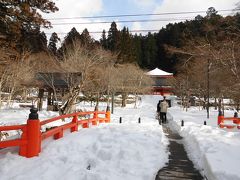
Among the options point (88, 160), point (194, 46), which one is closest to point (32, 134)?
point (88, 160)

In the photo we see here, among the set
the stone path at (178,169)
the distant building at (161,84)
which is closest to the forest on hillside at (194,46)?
the stone path at (178,169)

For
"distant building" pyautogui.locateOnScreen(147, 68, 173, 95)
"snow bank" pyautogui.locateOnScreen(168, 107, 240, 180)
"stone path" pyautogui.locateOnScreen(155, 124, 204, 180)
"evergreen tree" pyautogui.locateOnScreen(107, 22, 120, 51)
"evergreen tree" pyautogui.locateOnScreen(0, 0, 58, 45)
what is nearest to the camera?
"snow bank" pyautogui.locateOnScreen(168, 107, 240, 180)

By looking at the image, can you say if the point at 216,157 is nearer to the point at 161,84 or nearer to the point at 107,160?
the point at 107,160

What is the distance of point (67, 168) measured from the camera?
19.1ft

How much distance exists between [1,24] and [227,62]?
12.2 m

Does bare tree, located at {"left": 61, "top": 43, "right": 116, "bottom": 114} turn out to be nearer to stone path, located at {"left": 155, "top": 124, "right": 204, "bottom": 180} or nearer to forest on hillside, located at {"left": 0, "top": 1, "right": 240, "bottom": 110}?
forest on hillside, located at {"left": 0, "top": 1, "right": 240, "bottom": 110}

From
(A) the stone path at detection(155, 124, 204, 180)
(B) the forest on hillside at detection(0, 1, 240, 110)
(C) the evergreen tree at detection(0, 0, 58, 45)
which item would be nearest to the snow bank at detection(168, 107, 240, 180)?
(A) the stone path at detection(155, 124, 204, 180)

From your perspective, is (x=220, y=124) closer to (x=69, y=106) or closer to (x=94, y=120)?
(x=94, y=120)

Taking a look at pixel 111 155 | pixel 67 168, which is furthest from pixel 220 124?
pixel 67 168

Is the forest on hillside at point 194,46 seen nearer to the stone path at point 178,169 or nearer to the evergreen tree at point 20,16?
the evergreen tree at point 20,16

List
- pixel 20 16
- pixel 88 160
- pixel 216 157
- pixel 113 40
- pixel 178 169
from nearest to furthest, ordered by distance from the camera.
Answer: pixel 88 160 < pixel 216 157 < pixel 178 169 < pixel 20 16 < pixel 113 40

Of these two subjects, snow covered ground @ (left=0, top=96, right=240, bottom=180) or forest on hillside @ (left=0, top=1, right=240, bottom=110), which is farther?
forest on hillside @ (left=0, top=1, right=240, bottom=110)

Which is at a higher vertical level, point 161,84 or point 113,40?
point 113,40

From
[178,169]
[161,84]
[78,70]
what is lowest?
[178,169]
